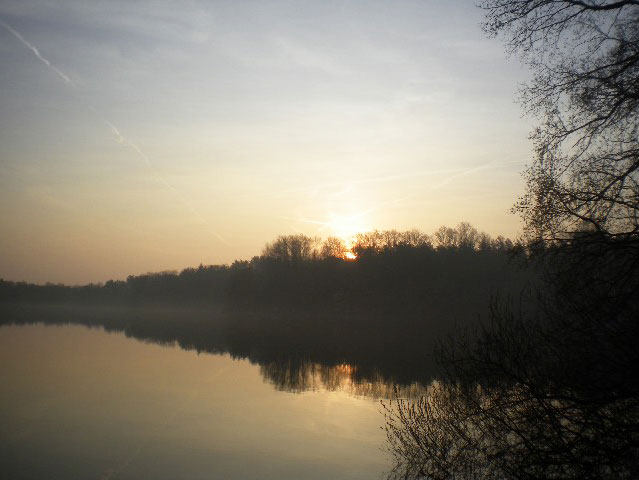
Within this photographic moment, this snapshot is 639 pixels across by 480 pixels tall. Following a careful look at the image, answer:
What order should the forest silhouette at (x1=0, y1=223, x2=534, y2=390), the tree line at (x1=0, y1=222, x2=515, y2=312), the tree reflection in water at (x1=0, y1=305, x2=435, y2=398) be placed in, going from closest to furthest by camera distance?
1. the tree reflection in water at (x1=0, y1=305, x2=435, y2=398)
2. the forest silhouette at (x1=0, y1=223, x2=534, y2=390)
3. the tree line at (x1=0, y1=222, x2=515, y2=312)

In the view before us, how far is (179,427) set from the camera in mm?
17953

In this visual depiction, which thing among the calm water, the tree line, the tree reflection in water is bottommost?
the calm water

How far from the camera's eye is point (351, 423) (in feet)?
59.1

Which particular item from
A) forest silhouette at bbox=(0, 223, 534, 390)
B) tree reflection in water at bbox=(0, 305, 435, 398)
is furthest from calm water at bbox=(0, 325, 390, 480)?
forest silhouette at bbox=(0, 223, 534, 390)

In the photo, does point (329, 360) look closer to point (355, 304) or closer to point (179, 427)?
point (179, 427)

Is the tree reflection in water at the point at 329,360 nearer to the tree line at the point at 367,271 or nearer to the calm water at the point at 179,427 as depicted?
the calm water at the point at 179,427

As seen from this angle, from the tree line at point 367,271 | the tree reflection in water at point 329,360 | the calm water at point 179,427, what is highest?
the tree line at point 367,271

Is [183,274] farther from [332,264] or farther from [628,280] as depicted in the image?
[628,280]

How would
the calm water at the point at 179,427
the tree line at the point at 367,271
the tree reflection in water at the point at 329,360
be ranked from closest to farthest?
the calm water at the point at 179,427 < the tree reflection in water at the point at 329,360 < the tree line at the point at 367,271

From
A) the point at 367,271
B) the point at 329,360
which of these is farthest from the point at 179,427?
the point at 367,271

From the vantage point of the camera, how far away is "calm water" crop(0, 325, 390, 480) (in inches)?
535

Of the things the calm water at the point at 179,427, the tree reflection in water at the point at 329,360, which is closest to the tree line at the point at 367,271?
the tree reflection in water at the point at 329,360

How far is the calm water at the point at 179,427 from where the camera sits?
13586mm

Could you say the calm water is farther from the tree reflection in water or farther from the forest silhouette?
the forest silhouette
